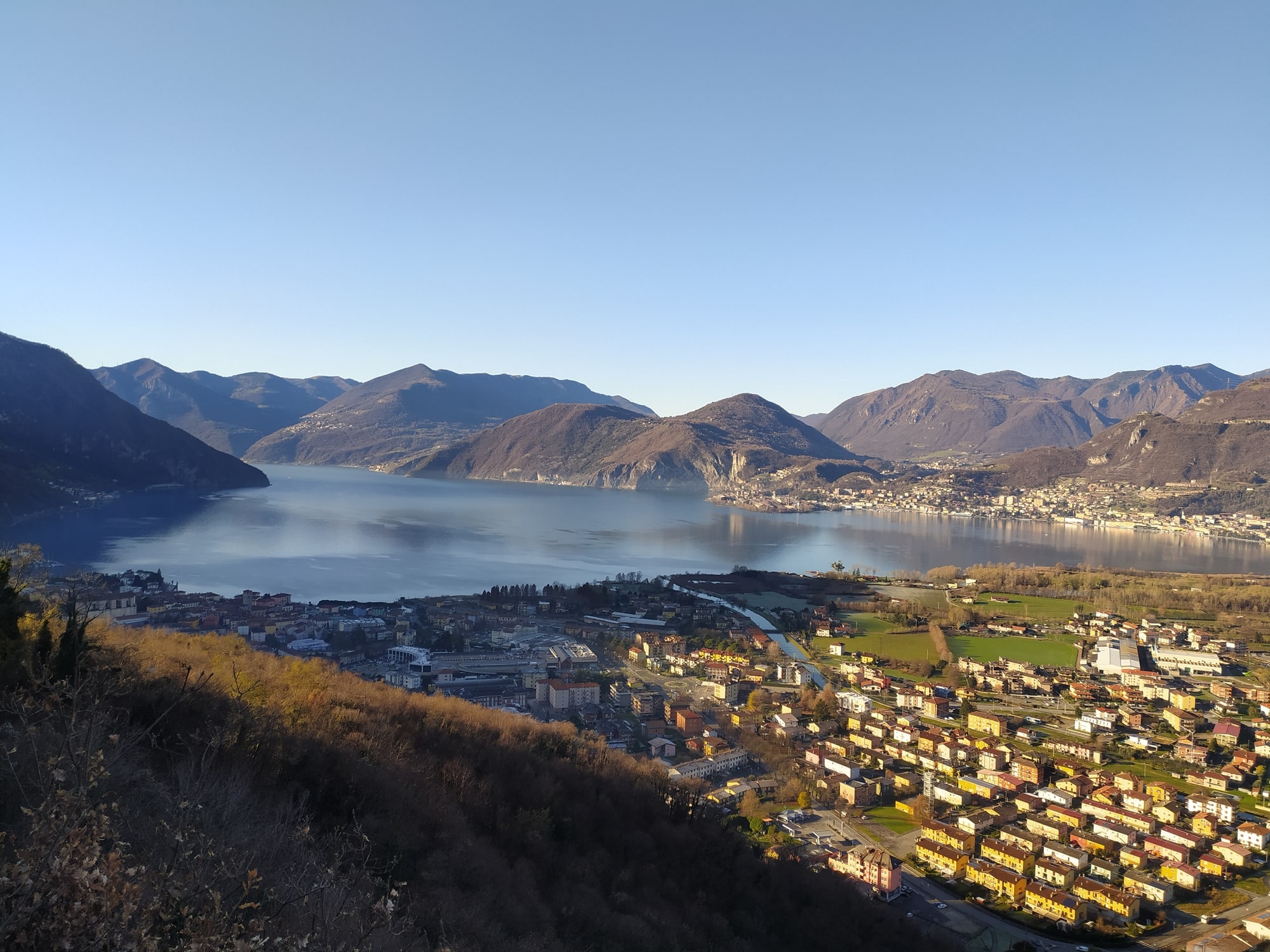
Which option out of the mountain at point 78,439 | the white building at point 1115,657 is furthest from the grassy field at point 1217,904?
the mountain at point 78,439

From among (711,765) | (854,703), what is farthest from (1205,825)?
(711,765)

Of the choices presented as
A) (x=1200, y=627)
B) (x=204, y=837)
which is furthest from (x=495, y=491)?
(x=204, y=837)

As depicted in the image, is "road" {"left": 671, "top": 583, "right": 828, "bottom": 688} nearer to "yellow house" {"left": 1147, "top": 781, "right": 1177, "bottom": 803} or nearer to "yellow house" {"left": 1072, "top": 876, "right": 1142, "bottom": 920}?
"yellow house" {"left": 1147, "top": 781, "right": 1177, "bottom": 803}

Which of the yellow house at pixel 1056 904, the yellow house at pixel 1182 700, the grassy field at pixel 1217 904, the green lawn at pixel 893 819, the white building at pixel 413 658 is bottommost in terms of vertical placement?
the green lawn at pixel 893 819

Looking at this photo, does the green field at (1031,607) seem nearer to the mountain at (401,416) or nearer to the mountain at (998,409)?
the mountain at (401,416)

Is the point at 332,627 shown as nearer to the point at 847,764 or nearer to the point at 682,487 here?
the point at 847,764

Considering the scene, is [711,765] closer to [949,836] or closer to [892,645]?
[949,836]
